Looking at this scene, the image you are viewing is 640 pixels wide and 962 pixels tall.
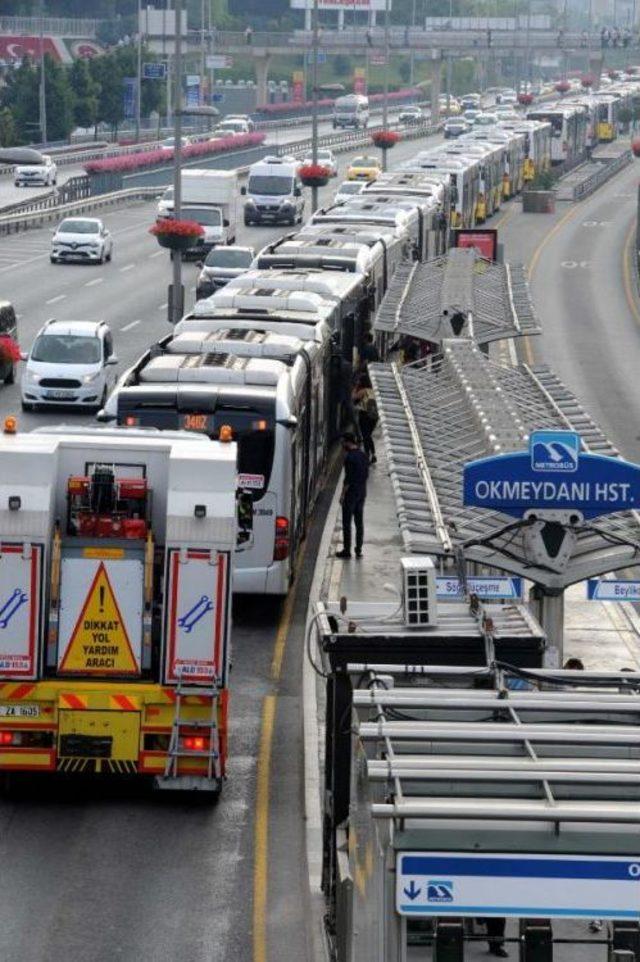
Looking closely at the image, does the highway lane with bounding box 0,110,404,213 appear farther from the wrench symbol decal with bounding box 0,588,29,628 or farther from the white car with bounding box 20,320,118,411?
the wrench symbol decal with bounding box 0,588,29,628

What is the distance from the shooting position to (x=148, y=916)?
17328mm

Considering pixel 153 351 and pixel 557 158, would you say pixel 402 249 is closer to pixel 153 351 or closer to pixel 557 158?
pixel 153 351

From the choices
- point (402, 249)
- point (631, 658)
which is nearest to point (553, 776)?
point (631, 658)

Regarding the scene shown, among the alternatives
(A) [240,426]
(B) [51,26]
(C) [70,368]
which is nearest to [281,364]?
(A) [240,426]

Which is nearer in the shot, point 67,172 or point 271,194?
point 271,194

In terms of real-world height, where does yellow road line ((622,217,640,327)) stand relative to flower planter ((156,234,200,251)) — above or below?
below

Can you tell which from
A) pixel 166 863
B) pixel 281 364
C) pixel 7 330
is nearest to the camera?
pixel 166 863

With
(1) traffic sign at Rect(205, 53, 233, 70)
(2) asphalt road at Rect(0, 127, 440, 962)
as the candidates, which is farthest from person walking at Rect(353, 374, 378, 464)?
(1) traffic sign at Rect(205, 53, 233, 70)

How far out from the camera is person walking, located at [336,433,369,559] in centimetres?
3088

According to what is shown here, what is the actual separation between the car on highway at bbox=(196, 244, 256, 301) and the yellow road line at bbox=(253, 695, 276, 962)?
1501 inches

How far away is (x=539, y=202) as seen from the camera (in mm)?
99938

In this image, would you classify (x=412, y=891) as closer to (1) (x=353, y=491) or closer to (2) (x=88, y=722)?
(2) (x=88, y=722)

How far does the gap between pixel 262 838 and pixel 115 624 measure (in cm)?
218

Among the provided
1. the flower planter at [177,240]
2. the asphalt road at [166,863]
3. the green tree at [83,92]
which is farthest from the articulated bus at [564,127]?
the asphalt road at [166,863]
